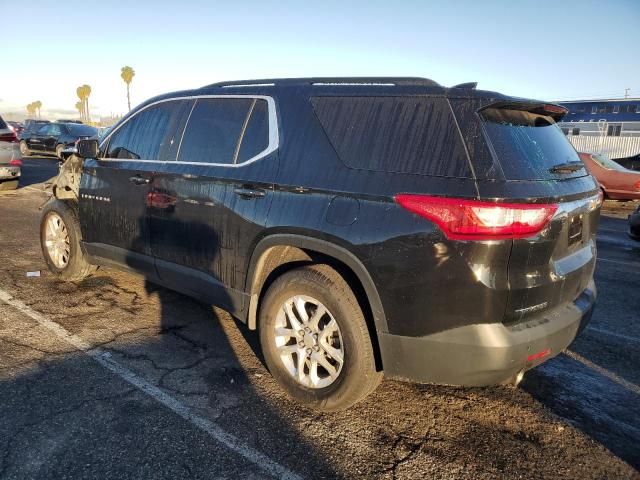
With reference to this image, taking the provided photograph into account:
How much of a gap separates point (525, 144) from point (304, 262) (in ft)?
4.78

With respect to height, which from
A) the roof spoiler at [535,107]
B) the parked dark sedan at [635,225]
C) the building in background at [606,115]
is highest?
the building in background at [606,115]

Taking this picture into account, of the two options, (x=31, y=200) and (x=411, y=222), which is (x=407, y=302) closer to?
(x=411, y=222)

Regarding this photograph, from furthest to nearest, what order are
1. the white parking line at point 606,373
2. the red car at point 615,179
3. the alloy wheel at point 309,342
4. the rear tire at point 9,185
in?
the red car at point 615,179 → the rear tire at point 9,185 → the white parking line at point 606,373 → the alloy wheel at point 309,342

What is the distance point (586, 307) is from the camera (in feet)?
9.52

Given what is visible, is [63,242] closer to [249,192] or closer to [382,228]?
[249,192]

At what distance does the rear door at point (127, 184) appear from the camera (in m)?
3.96

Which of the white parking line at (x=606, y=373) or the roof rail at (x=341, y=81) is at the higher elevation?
the roof rail at (x=341, y=81)

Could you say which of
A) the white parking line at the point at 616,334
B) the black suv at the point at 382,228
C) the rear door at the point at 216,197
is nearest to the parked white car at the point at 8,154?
the rear door at the point at 216,197

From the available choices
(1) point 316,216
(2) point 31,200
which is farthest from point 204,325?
(2) point 31,200

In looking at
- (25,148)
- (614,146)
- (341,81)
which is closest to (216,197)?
(341,81)

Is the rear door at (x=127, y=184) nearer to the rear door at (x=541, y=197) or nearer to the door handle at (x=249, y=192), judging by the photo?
the door handle at (x=249, y=192)

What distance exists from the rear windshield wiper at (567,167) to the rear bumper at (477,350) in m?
0.77

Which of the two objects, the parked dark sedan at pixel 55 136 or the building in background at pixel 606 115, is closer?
the parked dark sedan at pixel 55 136

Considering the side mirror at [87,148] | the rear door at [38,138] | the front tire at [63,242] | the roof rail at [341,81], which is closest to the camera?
the roof rail at [341,81]
